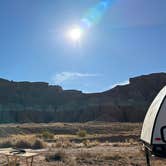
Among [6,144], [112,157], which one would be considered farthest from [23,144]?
[112,157]

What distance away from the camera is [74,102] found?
407 feet

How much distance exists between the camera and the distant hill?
112500 millimetres

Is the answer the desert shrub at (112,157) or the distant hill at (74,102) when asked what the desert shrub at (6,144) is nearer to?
the desert shrub at (112,157)

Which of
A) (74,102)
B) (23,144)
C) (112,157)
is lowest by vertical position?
(112,157)

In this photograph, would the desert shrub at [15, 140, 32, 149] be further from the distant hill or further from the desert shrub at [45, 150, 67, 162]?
the distant hill

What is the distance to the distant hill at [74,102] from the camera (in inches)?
4429

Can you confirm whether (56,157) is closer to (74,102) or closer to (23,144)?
(23,144)

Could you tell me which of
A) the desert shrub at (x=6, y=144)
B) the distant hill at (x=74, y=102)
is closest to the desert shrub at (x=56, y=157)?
the desert shrub at (x=6, y=144)

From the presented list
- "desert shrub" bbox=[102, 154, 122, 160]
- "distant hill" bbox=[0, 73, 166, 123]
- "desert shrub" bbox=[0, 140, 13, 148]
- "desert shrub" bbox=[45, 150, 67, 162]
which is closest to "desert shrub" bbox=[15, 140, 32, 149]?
"desert shrub" bbox=[0, 140, 13, 148]

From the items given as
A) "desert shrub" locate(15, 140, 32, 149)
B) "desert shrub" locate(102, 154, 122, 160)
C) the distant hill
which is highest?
the distant hill

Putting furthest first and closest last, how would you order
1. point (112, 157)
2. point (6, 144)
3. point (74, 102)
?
point (74, 102)
point (6, 144)
point (112, 157)

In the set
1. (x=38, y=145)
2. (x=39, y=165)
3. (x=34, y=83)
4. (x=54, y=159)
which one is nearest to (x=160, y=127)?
(x=39, y=165)

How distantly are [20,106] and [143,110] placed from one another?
3933cm

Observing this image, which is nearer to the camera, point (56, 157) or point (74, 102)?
point (56, 157)
